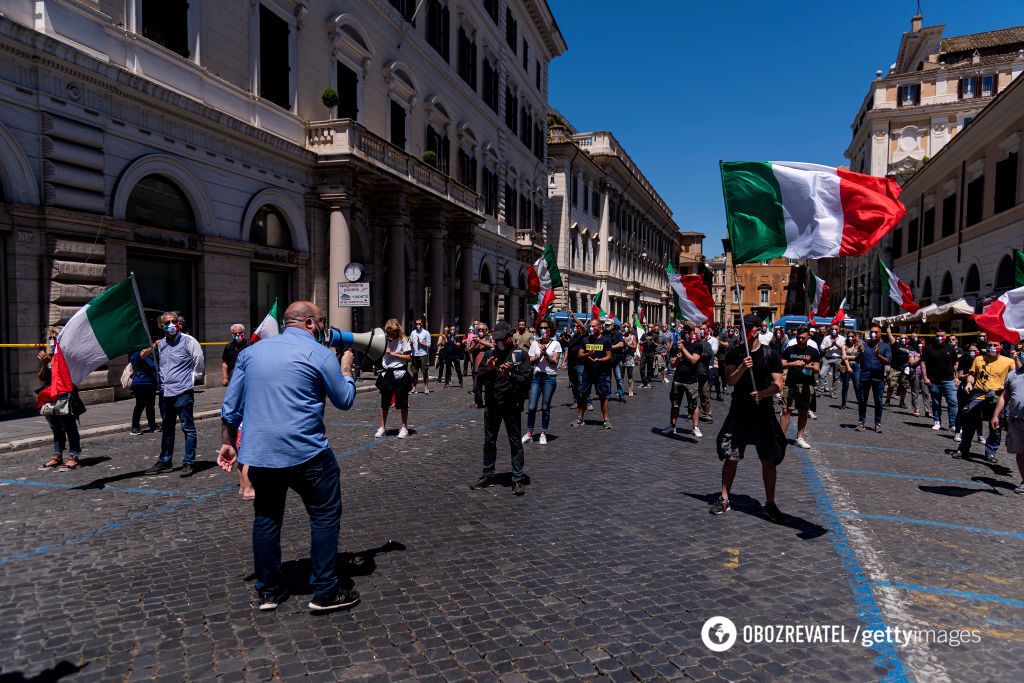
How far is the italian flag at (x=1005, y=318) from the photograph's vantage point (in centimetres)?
852

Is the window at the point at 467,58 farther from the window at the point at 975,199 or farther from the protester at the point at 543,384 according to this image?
the protester at the point at 543,384

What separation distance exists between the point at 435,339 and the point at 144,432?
16.0 m

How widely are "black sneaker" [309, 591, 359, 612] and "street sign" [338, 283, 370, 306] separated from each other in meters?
12.2

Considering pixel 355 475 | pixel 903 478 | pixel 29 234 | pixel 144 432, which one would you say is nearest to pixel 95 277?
pixel 29 234

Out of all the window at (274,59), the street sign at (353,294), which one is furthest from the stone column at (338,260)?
the window at (274,59)

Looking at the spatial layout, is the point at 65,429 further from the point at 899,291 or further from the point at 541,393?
the point at 899,291

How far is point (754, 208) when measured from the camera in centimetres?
660

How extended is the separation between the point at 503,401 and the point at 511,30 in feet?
107

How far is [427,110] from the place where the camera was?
25.2 m

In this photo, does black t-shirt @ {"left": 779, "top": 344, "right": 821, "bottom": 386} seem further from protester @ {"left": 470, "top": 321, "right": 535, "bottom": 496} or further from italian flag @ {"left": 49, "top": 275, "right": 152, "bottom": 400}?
italian flag @ {"left": 49, "top": 275, "right": 152, "bottom": 400}

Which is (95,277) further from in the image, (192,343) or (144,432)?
(192,343)

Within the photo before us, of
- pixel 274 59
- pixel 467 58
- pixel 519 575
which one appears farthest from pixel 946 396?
pixel 467 58

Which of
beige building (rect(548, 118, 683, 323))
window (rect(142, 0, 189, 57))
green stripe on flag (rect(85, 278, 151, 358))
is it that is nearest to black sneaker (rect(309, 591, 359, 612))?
green stripe on flag (rect(85, 278, 151, 358))

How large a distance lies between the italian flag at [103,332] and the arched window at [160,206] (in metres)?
7.11
